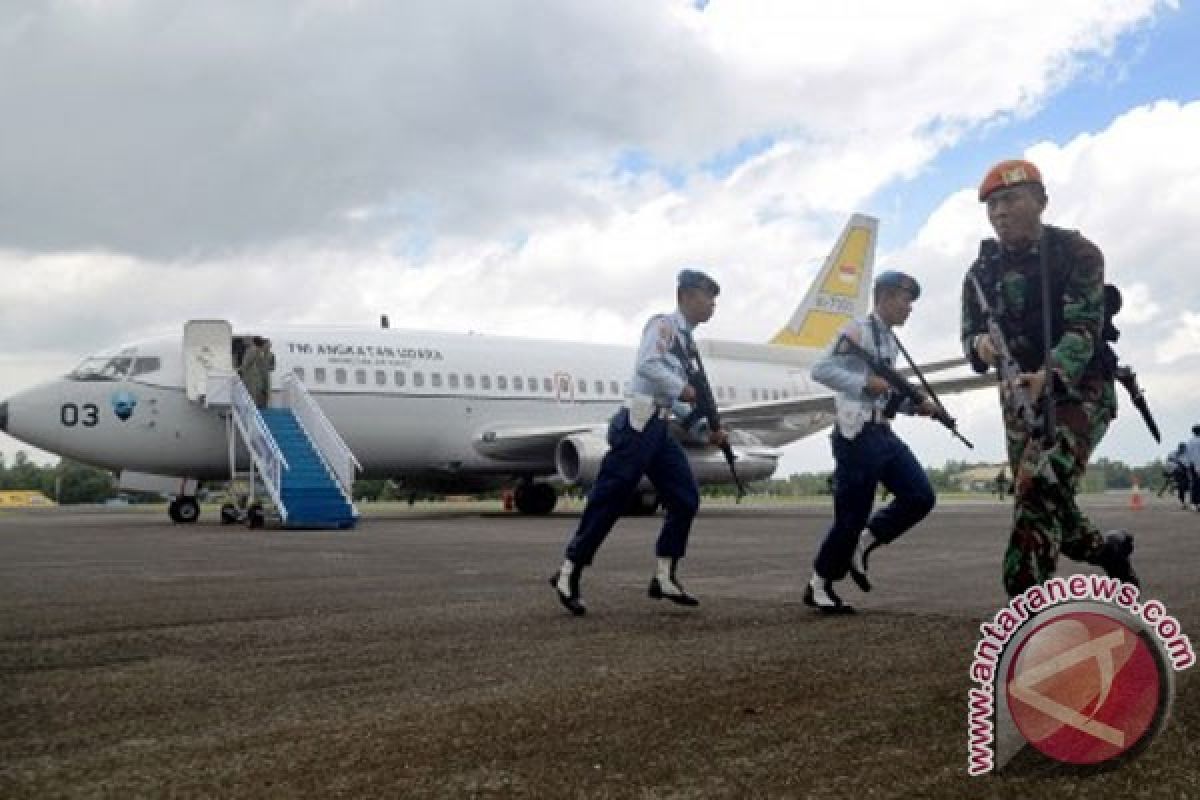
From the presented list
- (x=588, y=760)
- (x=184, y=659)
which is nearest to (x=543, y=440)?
(x=184, y=659)

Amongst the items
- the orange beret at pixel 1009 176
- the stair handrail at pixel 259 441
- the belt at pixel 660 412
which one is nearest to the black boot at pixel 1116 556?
the orange beret at pixel 1009 176

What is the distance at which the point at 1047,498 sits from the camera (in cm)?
379

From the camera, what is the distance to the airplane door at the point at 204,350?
18812mm

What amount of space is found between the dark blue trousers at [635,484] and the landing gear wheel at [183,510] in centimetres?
1490

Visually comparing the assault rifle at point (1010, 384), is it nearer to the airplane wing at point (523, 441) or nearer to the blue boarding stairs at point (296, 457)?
the blue boarding stairs at point (296, 457)

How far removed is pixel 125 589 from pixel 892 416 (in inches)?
182

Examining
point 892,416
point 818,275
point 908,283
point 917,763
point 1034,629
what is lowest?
point 917,763

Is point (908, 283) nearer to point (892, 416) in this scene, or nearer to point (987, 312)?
point (892, 416)

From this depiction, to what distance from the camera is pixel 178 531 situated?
15.6 m

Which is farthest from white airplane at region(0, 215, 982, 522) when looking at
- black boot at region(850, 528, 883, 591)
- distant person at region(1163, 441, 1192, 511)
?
black boot at region(850, 528, 883, 591)

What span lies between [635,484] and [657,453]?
0.29m

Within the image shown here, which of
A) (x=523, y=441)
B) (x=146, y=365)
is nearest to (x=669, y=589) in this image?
(x=146, y=365)

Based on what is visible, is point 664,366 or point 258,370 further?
point 258,370

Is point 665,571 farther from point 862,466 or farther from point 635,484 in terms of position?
point 862,466
